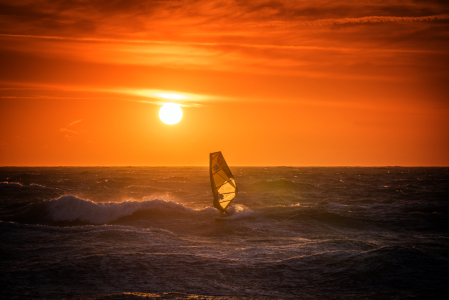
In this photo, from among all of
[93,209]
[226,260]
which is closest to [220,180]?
[93,209]

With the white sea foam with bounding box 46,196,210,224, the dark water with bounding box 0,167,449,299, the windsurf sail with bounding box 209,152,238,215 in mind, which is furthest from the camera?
the white sea foam with bounding box 46,196,210,224

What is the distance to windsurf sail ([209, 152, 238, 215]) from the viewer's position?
60.5 ft

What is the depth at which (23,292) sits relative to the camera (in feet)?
23.9

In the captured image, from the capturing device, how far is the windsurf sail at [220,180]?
60.5 ft

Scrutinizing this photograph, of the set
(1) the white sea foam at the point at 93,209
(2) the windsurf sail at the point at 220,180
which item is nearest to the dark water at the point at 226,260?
(1) the white sea foam at the point at 93,209

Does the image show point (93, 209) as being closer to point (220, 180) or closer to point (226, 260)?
point (220, 180)

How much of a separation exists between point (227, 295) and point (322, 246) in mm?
5932

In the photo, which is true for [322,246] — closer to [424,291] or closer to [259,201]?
[424,291]

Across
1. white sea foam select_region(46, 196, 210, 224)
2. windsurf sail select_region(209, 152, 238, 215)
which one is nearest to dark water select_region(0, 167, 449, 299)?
white sea foam select_region(46, 196, 210, 224)

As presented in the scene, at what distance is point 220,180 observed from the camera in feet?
62.0

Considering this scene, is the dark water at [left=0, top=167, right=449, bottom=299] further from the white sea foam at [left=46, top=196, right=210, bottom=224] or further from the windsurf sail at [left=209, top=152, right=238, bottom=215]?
the windsurf sail at [left=209, top=152, right=238, bottom=215]

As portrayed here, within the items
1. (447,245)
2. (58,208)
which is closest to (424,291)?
(447,245)

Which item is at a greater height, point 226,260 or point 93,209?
point 93,209

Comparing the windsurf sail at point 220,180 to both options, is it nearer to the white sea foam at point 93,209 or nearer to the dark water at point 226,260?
the dark water at point 226,260
